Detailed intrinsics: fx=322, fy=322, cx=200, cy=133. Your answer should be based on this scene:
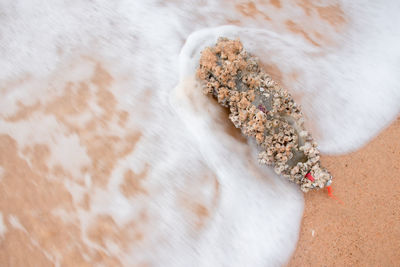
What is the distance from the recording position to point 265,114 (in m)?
2.25

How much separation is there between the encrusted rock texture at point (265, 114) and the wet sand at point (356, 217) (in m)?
0.24

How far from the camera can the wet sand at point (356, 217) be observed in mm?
2264

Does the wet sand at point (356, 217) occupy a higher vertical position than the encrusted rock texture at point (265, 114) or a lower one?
lower

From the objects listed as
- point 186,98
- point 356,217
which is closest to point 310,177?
point 356,217

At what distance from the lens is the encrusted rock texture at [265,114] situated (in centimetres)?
223

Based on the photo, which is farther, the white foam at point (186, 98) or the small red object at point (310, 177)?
the white foam at point (186, 98)

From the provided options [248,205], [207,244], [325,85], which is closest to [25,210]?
[207,244]

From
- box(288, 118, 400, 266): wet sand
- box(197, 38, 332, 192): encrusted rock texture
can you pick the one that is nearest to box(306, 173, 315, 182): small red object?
box(197, 38, 332, 192): encrusted rock texture

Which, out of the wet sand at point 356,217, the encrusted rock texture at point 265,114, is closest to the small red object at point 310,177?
the encrusted rock texture at point 265,114

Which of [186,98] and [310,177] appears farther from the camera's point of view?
[186,98]

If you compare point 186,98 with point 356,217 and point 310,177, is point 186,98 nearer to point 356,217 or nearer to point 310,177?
point 310,177

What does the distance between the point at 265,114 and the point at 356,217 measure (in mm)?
1002

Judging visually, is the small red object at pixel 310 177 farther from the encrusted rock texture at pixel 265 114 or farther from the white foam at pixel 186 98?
the white foam at pixel 186 98

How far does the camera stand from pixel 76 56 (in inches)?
116
